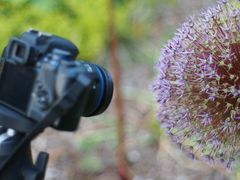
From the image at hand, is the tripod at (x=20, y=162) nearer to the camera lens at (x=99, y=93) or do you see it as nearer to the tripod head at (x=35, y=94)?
the tripod head at (x=35, y=94)

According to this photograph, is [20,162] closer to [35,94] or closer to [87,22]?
[35,94]

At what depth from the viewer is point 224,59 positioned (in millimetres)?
1174

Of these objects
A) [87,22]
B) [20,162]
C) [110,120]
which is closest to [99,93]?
[20,162]

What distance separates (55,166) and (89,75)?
1.49m

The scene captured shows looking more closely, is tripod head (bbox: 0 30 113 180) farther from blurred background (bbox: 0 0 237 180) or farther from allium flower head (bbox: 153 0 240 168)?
blurred background (bbox: 0 0 237 180)

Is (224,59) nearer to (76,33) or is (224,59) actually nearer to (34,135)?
(34,135)

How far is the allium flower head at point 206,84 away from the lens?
117cm

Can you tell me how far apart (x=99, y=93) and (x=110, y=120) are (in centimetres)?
151

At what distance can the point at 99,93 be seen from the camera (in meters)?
1.12

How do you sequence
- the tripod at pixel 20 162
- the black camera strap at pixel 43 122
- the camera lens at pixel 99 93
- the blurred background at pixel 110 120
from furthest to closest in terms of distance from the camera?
1. the blurred background at pixel 110 120
2. the camera lens at pixel 99 93
3. the tripod at pixel 20 162
4. the black camera strap at pixel 43 122

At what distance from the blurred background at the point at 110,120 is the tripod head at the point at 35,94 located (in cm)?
69

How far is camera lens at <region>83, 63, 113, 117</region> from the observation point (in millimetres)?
1101

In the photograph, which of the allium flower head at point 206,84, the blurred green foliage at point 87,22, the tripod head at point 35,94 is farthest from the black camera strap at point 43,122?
the blurred green foliage at point 87,22

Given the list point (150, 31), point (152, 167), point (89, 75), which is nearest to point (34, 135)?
point (89, 75)
